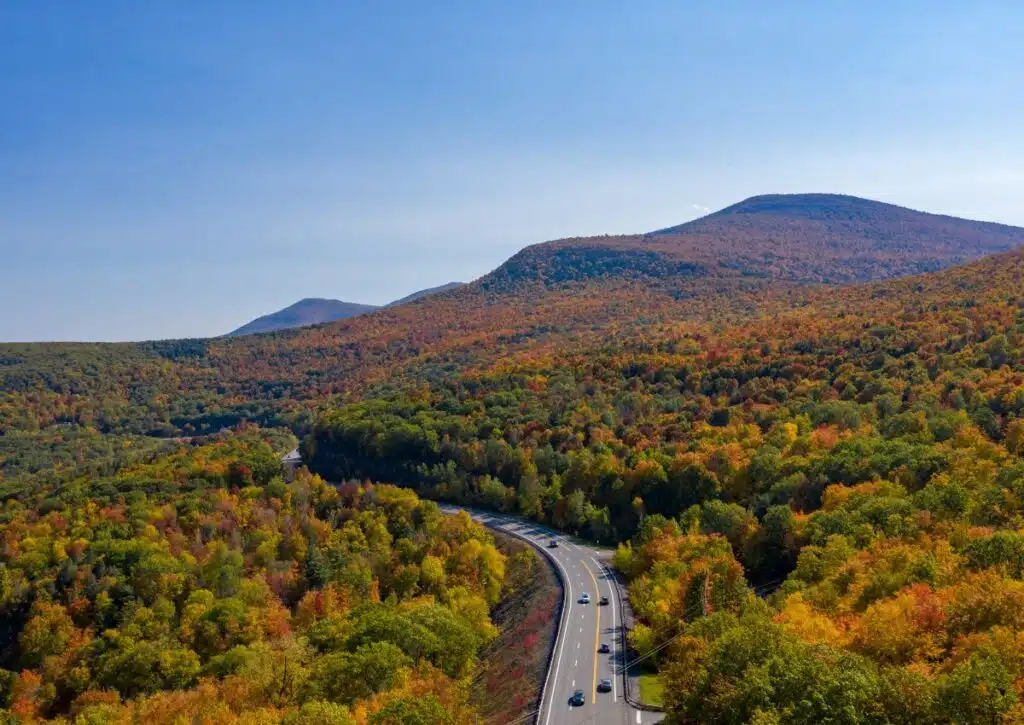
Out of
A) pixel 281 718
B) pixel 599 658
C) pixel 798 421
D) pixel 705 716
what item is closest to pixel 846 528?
pixel 599 658

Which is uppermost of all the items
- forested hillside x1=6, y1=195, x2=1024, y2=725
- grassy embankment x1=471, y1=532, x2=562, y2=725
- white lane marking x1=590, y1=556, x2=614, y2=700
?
forested hillside x1=6, y1=195, x2=1024, y2=725

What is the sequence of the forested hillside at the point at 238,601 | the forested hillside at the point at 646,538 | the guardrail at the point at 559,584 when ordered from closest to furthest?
1. the forested hillside at the point at 646,538
2. the guardrail at the point at 559,584
3. the forested hillside at the point at 238,601

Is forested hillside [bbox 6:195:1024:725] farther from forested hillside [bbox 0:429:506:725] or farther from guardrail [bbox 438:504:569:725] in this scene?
guardrail [bbox 438:504:569:725]

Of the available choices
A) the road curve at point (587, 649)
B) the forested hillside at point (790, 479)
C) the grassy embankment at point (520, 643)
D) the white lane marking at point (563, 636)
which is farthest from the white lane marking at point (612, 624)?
the grassy embankment at point (520, 643)

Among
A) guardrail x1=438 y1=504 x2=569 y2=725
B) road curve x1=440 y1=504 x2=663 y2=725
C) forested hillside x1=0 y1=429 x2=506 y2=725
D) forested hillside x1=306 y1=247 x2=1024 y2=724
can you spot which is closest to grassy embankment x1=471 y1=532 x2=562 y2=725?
guardrail x1=438 y1=504 x2=569 y2=725

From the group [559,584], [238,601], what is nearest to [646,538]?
[559,584]

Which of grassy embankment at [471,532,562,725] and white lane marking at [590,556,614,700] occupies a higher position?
white lane marking at [590,556,614,700]

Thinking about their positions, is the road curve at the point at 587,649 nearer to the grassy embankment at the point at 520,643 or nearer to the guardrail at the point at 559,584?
the guardrail at the point at 559,584

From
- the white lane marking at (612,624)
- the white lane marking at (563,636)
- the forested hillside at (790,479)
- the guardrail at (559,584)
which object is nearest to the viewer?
the forested hillside at (790,479)

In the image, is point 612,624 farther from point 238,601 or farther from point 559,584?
point 238,601
